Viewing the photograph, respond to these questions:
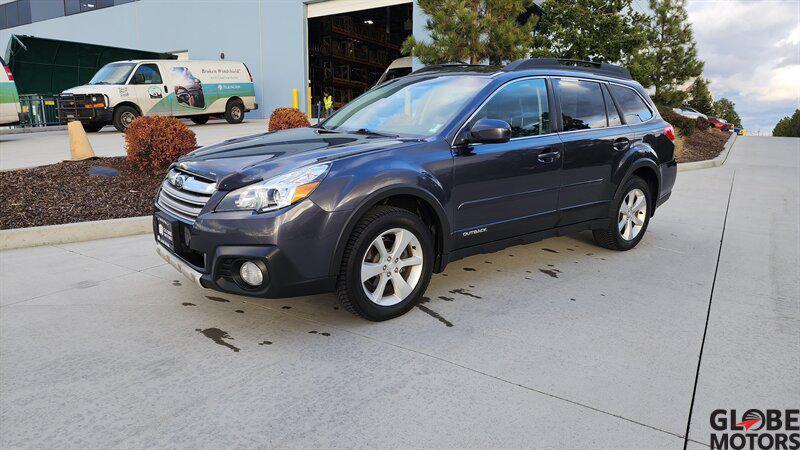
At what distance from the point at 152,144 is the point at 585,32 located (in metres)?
10.7

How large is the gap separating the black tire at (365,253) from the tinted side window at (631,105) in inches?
109

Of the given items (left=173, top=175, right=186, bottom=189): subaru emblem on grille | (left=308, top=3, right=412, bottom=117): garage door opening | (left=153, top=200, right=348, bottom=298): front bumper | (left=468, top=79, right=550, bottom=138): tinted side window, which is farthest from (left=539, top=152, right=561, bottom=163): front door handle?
(left=308, top=3, right=412, bottom=117): garage door opening

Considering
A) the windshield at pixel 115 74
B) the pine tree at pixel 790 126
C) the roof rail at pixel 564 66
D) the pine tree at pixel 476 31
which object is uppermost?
the pine tree at pixel 476 31

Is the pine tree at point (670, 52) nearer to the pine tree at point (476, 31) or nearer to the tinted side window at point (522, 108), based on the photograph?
the pine tree at point (476, 31)

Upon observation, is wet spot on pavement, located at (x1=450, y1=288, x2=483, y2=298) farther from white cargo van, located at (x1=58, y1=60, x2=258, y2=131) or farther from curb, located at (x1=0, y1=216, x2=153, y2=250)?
white cargo van, located at (x1=58, y1=60, x2=258, y2=131)

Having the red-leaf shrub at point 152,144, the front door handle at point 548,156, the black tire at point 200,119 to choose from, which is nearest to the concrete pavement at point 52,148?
the black tire at point 200,119

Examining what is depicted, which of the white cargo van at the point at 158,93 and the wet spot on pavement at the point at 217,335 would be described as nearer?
the wet spot on pavement at the point at 217,335

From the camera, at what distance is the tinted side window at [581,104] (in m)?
4.68

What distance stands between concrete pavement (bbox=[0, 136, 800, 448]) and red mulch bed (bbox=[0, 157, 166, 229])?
103 centimetres

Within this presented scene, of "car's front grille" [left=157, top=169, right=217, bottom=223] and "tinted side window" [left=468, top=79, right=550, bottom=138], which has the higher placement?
"tinted side window" [left=468, top=79, right=550, bottom=138]

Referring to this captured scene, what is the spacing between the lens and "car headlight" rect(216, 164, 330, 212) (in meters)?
3.17

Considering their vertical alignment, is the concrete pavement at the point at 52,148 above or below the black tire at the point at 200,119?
below

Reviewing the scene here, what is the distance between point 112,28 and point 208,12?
801cm

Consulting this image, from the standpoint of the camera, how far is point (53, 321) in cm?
360
